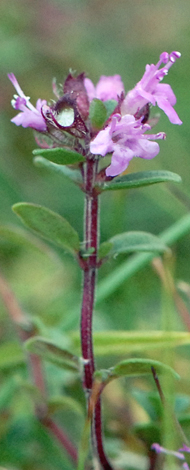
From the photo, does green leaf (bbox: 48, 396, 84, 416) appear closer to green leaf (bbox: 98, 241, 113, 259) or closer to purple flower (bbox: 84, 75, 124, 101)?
green leaf (bbox: 98, 241, 113, 259)

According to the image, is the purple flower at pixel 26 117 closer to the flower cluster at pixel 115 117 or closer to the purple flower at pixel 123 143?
the flower cluster at pixel 115 117

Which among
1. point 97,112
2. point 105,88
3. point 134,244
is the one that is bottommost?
point 134,244

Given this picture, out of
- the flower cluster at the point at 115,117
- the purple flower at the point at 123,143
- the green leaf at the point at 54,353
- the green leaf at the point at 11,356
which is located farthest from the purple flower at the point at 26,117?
the green leaf at the point at 11,356

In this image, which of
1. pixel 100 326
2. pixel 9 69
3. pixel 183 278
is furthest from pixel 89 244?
pixel 9 69

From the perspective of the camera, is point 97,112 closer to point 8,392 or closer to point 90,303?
point 90,303

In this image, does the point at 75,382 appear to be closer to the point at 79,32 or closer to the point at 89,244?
the point at 89,244

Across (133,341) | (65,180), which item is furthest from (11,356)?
(65,180)
